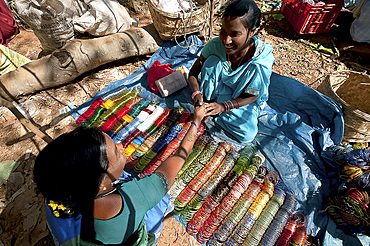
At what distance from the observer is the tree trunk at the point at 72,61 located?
3961mm

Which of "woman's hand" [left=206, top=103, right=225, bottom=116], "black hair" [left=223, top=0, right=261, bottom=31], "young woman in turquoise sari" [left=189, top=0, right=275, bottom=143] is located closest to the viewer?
"black hair" [left=223, top=0, right=261, bottom=31]

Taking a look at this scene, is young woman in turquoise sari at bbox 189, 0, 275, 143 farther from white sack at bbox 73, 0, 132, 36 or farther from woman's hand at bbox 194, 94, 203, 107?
white sack at bbox 73, 0, 132, 36

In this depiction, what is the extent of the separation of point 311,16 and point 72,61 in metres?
5.82

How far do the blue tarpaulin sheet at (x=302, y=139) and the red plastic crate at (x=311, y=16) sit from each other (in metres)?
2.37

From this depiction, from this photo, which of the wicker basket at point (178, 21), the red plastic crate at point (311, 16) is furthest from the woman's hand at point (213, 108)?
the red plastic crate at point (311, 16)

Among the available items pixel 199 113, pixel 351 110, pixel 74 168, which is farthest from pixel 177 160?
pixel 351 110

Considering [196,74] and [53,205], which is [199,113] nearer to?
[196,74]

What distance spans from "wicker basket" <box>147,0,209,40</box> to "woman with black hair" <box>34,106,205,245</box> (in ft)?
12.2

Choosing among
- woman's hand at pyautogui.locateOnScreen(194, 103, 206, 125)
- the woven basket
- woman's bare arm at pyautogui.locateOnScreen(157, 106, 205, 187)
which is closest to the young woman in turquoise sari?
woman's hand at pyautogui.locateOnScreen(194, 103, 206, 125)

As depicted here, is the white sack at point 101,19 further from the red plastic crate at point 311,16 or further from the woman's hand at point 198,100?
the red plastic crate at point 311,16

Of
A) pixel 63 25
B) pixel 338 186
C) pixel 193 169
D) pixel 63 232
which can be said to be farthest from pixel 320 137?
pixel 63 25

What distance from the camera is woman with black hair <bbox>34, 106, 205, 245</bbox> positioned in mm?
1207

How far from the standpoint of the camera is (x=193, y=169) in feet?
9.72

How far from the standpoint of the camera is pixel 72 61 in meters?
4.21
